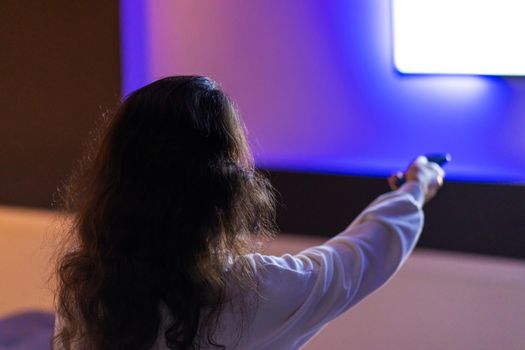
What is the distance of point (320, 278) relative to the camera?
3.61ft

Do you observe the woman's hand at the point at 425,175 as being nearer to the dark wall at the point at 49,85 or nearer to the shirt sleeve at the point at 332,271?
the shirt sleeve at the point at 332,271

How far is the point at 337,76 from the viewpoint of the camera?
1.79m

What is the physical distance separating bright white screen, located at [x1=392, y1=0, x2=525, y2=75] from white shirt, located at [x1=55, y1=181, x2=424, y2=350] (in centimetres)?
50

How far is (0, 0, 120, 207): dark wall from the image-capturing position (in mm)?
2021

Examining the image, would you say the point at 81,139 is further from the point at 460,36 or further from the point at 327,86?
the point at 460,36

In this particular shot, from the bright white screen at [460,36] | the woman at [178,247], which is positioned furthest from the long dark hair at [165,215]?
the bright white screen at [460,36]

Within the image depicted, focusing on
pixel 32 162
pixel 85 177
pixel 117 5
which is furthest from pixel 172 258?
pixel 32 162

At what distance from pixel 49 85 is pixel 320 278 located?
1.32 metres

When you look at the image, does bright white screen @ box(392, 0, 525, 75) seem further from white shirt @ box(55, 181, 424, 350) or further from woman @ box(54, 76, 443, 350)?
woman @ box(54, 76, 443, 350)

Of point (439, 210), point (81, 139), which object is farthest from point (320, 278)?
point (81, 139)

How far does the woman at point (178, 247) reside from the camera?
1.00 m

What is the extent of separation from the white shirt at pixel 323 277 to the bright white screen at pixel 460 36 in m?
0.50

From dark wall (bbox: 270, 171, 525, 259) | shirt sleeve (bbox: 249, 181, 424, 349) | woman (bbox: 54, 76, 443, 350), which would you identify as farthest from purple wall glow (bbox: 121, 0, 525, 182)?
woman (bbox: 54, 76, 443, 350)

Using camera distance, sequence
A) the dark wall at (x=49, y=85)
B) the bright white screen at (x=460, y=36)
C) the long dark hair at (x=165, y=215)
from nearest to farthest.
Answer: the long dark hair at (x=165, y=215) < the bright white screen at (x=460, y=36) < the dark wall at (x=49, y=85)
